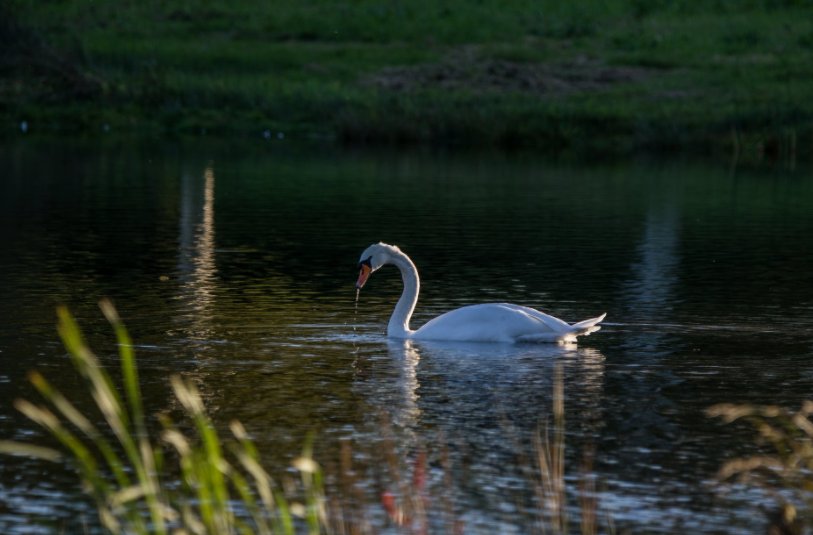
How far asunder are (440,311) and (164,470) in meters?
7.41

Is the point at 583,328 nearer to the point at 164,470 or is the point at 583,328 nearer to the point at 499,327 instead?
the point at 499,327

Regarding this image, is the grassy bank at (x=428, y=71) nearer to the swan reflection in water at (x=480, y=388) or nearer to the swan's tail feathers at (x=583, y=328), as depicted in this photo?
the swan's tail feathers at (x=583, y=328)

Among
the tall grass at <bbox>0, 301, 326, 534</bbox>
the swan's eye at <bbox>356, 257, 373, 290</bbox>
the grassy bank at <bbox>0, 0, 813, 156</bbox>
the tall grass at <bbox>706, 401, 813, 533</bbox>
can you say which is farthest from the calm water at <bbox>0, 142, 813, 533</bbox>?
the grassy bank at <bbox>0, 0, 813, 156</bbox>

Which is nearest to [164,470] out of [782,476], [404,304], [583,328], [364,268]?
[782,476]

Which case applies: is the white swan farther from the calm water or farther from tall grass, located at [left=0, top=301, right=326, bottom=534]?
tall grass, located at [left=0, top=301, right=326, bottom=534]

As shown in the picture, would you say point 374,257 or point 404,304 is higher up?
point 374,257

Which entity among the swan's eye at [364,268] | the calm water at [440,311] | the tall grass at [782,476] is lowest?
the calm water at [440,311]

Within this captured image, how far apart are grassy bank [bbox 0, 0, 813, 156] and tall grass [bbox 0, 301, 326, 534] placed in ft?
110

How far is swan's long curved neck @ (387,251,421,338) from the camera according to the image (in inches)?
585

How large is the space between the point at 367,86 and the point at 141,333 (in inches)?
1502

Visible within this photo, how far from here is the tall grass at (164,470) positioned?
546cm

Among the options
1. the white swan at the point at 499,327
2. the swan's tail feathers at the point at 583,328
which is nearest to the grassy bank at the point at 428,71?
the swan's tail feathers at the point at 583,328

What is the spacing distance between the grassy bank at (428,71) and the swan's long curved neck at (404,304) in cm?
2932

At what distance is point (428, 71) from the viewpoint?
2151 inches
